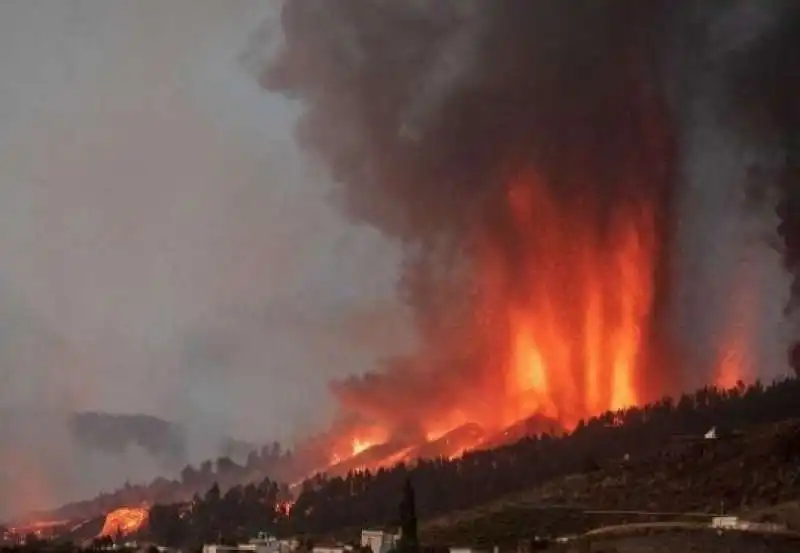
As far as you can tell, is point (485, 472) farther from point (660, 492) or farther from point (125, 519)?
point (125, 519)

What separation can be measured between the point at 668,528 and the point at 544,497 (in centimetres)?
1967

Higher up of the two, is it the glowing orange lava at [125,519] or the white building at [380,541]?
the glowing orange lava at [125,519]

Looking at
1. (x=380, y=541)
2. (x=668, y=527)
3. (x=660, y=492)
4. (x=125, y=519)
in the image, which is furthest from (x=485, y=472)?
(x=125, y=519)

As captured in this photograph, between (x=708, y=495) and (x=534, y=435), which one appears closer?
(x=708, y=495)

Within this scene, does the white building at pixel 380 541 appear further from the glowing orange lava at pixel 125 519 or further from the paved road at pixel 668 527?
the glowing orange lava at pixel 125 519

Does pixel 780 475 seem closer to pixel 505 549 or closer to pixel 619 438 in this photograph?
pixel 505 549

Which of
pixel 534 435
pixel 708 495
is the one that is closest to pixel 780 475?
pixel 708 495

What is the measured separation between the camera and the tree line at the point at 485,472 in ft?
257

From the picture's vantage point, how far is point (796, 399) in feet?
285

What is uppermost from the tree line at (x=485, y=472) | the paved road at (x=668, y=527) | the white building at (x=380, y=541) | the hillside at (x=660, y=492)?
the tree line at (x=485, y=472)

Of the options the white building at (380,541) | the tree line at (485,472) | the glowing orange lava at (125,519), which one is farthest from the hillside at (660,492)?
the glowing orange lava at (125,519)

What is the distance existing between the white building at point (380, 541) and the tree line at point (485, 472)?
16483 millimetres

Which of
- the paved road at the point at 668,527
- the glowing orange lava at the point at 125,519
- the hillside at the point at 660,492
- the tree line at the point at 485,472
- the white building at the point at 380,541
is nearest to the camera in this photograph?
the paved road at the point at 668,527

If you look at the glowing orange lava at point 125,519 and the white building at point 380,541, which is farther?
the glowing orange lava at point 125,519
